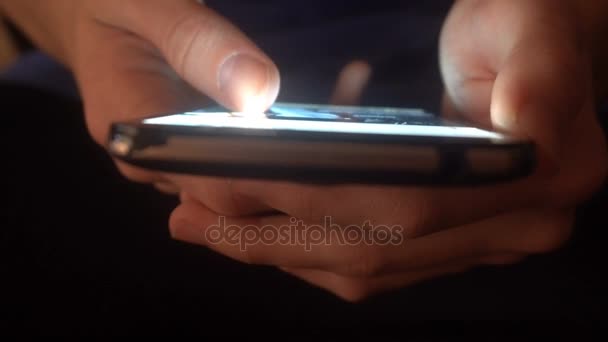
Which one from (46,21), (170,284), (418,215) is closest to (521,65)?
(418,215)

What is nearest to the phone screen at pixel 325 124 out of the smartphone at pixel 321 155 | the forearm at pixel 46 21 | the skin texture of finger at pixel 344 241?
the smartphone at pixel 321 155

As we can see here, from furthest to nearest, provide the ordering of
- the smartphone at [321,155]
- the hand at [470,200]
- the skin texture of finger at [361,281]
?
the skin texture of finger at [361,281] → the hand at [470,200] → the smartphone at [321,155]

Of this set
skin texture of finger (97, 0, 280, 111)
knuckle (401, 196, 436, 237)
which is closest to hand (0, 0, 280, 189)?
skin texture of finger (97, 0, 280, 111)

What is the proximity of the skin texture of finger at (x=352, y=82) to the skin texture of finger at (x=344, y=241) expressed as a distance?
274 mm

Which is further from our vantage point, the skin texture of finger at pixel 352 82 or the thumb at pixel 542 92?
the skin texture of finger at pixel 352 82

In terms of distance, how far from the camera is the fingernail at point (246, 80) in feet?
1.30

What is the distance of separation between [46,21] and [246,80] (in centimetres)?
51

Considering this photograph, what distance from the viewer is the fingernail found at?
0.40 metres

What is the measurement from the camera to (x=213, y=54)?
1.36 feet

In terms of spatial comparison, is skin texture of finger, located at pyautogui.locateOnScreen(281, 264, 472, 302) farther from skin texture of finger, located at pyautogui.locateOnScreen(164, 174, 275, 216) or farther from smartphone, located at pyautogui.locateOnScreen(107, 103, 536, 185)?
smartphone, located at pyautogui.locateOnScreen(107, 103, 536, 185)

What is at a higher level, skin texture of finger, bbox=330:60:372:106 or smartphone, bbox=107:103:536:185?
skin texture of finger, bbox=330:60:372:106

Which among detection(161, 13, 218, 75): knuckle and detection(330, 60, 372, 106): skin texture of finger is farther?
detection(330, 60, 372, 106): skin texture of finger

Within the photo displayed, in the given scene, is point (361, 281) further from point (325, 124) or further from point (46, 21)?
point (46, 21)

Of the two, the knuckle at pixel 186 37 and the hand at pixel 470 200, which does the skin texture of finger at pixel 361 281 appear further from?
the knuckle at pixel 186 37
